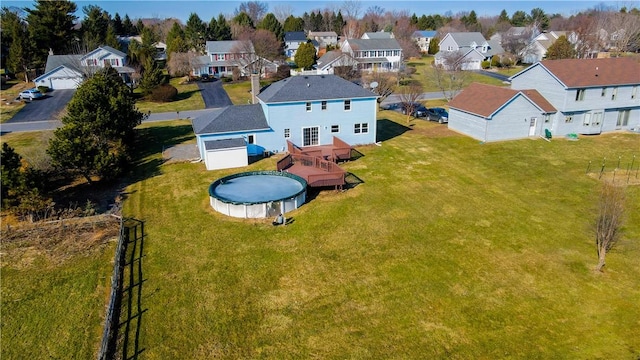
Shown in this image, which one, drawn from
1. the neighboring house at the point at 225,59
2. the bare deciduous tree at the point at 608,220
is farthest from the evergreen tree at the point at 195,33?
the bare deciduous tree at the point at 608,220

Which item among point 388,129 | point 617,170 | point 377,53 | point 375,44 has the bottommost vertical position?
point 617,170

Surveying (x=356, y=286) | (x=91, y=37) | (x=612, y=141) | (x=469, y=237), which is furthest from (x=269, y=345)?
(x=91, y=37)

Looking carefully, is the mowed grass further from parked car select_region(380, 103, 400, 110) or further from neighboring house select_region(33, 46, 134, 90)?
neighboring house select_region(33, 46, 134, 90)

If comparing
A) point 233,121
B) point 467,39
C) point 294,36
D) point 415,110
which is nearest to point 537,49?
point 467,39

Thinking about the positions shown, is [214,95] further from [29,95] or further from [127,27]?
[127,27]

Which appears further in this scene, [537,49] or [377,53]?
[537,49]

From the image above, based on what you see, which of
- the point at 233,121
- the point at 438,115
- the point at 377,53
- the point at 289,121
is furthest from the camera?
the point at 377,53

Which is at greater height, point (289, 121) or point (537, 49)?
point (537, 49)
